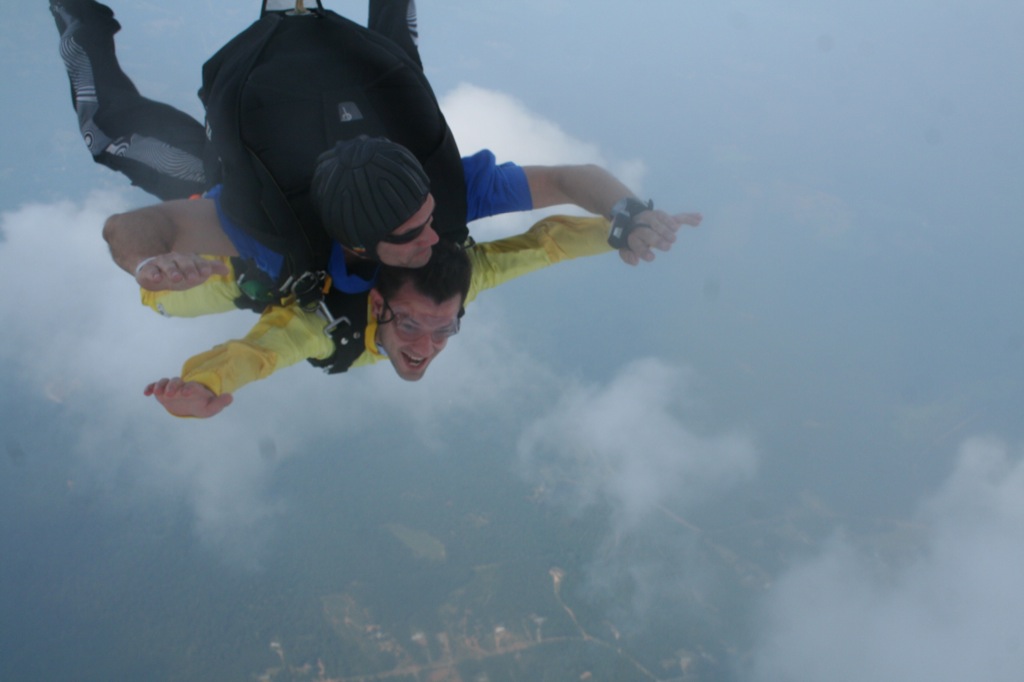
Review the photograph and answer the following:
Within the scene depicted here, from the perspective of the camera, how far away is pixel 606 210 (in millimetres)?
2279

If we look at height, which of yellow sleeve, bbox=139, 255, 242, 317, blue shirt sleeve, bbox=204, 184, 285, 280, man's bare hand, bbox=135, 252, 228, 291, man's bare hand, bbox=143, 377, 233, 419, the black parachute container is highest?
the black parachute container

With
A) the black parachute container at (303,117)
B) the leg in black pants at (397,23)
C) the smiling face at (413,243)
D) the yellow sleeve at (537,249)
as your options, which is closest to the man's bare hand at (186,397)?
the black parachute container at (303,117)

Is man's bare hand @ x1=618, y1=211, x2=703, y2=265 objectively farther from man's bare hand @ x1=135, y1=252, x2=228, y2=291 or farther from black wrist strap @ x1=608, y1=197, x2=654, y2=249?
man's bare hand @ x1=135, y1=252, x2=228, y2=291

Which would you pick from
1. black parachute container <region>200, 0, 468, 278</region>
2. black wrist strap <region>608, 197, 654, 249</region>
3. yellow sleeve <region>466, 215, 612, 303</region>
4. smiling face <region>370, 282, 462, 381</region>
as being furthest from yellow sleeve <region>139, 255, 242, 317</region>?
black wrist strap <region>608, 197, 654, 249</region>

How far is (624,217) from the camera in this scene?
85.4 inches

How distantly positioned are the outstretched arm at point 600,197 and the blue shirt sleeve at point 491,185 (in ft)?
0.20

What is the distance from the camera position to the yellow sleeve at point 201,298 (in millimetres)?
2168

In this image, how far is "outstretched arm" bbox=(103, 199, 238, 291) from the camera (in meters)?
1.39

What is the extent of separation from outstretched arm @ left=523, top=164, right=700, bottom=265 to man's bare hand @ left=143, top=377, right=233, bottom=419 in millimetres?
1343

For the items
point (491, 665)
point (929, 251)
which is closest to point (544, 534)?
point (491, 665)

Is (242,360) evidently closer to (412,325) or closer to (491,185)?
(412,325)

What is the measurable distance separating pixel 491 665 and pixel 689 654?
38.9 ft

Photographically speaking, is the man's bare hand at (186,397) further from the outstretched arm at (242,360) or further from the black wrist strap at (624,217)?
the black wrist strap at (624,217)

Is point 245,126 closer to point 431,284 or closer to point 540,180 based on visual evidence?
point 431,284
